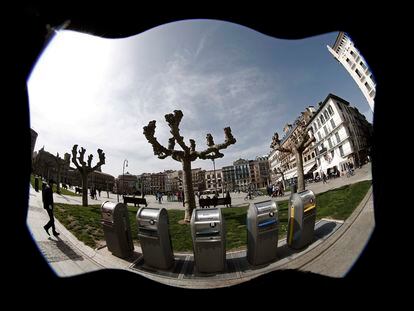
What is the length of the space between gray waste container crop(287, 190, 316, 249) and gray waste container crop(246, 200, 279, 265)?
144mm

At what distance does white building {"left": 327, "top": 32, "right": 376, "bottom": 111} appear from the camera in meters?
1.47

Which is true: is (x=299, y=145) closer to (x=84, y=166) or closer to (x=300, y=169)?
(x=300, y=169)

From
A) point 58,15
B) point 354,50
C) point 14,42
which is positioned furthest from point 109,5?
point 354,50

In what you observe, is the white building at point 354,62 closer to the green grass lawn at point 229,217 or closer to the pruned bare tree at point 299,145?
the pruned bare tree at point 299,145

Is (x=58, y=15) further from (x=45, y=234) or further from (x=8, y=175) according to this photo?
(x=45, y=234)

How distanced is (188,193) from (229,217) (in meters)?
1.06

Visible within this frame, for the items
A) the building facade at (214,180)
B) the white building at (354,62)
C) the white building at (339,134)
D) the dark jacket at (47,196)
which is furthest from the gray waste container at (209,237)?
the white building at (354,62)

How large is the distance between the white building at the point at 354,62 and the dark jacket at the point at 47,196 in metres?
2.67

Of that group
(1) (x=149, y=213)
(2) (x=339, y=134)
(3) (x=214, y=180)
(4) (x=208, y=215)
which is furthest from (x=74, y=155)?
(2) (x=339, y=134)

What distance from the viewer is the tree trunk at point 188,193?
2.22 meters

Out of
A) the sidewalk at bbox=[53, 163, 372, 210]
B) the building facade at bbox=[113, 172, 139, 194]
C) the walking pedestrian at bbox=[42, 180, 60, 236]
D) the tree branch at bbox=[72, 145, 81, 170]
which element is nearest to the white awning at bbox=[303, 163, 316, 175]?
the sidewalk at bbox=[53, 163, 372, 210]

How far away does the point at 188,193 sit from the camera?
293 cm

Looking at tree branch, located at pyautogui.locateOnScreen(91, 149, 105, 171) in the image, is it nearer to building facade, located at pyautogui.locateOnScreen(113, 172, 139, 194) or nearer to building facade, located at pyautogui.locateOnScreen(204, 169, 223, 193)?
building facade, located at pyautogui.locateOnScreen(113, 172, 139, 194)

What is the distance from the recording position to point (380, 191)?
54.6 inches
